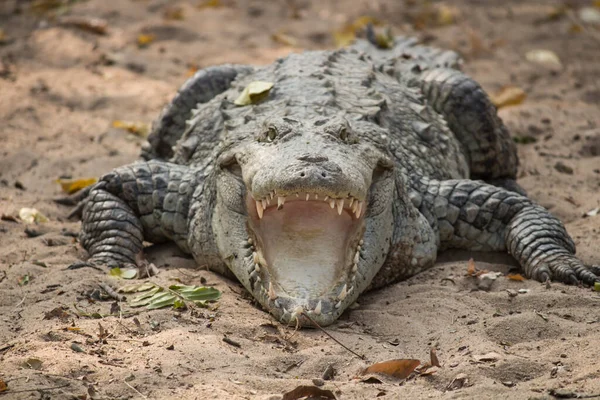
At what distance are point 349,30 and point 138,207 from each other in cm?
527

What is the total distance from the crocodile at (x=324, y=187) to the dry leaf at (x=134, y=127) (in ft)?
→ 2.46

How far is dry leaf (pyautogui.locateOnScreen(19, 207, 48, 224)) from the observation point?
6152 millimetres

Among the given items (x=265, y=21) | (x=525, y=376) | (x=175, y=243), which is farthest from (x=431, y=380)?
(x=265, y=21)

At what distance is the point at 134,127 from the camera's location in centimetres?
795

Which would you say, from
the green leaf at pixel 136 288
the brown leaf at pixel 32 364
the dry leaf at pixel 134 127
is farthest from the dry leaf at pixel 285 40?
the brown leaf at pixel 32 364

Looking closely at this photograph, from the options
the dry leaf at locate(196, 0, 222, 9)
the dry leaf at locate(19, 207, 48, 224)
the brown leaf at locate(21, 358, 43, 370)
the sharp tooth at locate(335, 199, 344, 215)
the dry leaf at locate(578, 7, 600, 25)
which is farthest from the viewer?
the dry leaf at locate(196, 0, 222, 9)

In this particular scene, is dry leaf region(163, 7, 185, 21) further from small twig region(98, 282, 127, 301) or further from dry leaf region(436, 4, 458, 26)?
small twig region(98, 282, 127, 301)

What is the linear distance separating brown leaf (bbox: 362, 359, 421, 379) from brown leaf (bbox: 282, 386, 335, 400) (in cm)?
34

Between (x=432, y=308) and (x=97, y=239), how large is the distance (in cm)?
221

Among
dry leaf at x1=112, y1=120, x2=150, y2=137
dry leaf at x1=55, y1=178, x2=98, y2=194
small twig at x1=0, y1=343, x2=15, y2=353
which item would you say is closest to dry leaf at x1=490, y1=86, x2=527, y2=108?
dry leaf at x1=112, y1=120, x2=150, y2=137

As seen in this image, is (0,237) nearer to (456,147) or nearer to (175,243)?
(175,243)

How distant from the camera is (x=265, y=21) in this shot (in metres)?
10.9

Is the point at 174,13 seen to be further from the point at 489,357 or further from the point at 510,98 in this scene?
the point at 489,357

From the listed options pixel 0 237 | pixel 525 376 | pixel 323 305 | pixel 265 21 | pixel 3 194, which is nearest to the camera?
pixel 525 376
